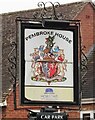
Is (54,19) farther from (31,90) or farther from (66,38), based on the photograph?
(31,90)

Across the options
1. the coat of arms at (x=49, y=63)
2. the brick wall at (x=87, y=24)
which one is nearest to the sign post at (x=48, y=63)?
the coat of arms at (x=49, y=63)

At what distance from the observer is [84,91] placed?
25.8 m

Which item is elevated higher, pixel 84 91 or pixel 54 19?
pixel 54 19

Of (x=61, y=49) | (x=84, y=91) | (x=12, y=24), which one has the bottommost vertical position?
(x=84, y=91)

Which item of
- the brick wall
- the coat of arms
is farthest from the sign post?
the brick wall

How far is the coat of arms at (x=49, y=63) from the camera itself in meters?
11.7

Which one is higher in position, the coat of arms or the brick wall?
the brick wall

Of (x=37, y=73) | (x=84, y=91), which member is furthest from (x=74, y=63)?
(x=84, y=91)

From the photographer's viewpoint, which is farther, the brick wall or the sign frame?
the brick wall

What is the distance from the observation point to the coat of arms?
11734mm

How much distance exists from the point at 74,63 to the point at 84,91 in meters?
13.9

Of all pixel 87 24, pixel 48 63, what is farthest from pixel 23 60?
pixel 87 24

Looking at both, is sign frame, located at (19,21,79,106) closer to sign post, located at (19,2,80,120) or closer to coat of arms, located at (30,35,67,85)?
sign post, located at (19,2,80,120)

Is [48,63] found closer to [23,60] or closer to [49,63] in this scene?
[49,63]
